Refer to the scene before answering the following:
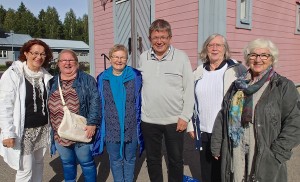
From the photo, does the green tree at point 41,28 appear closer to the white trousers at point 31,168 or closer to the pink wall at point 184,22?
the pink wall at point 184,22

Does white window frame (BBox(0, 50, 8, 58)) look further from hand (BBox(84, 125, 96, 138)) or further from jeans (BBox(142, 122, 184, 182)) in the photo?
jeans (BBox(142, 122, 184, 182))

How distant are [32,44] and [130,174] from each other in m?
1.82

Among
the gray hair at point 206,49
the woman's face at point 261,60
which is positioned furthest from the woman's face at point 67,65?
the woman's face at point 261,60

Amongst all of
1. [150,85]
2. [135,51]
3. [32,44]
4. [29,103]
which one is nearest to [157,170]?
[150,85]

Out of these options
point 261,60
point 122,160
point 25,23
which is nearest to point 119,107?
point 122,160

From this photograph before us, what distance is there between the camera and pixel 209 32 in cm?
563

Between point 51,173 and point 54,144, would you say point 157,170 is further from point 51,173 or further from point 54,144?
point 51,173

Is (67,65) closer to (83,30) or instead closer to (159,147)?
(159,147)

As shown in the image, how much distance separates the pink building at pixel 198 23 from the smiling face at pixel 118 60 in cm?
312

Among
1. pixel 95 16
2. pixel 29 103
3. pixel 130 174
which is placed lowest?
pixel 130 174

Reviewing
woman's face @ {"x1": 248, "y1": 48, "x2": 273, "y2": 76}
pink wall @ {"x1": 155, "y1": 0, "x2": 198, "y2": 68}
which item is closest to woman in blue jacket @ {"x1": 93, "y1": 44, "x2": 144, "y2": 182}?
woman's face @ {"x1": 248, "y1": 48, "x2": 273, "y2": 76}

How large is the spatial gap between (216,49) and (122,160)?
1624mm

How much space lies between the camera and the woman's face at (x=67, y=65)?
2.81 meters

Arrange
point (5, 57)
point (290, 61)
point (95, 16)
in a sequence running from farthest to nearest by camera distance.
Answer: point (5, 57)
point (95, 16)
point (290, 61)
